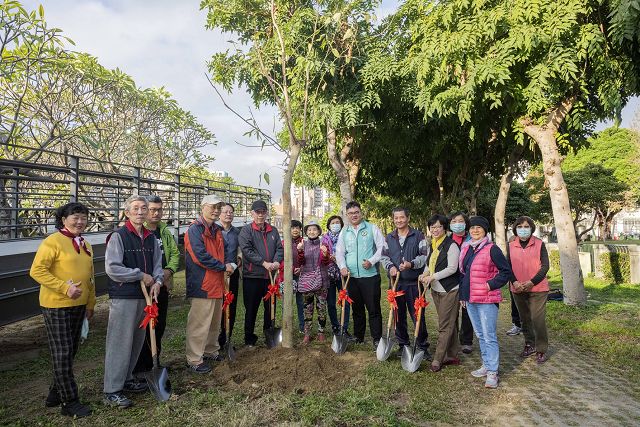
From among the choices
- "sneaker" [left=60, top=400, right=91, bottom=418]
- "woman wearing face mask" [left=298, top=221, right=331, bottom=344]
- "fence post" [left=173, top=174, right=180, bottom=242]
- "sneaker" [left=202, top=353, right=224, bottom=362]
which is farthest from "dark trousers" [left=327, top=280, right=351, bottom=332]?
"fence post" [left=173, top=174, right=180, bottom=242]

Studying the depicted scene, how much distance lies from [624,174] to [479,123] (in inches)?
974

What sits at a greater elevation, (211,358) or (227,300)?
(227,300)

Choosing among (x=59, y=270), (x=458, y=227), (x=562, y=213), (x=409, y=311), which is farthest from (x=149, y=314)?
(x=562, y=213)

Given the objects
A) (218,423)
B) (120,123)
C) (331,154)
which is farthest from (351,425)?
(120,123)

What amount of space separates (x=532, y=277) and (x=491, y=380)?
4.80 feet

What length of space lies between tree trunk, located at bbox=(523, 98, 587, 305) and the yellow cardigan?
795cm

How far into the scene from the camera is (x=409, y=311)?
17.2 feet

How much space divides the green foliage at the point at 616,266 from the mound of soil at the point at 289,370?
40.1 feet

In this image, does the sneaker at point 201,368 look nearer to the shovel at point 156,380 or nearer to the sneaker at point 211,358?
the sneaker at point 211,358

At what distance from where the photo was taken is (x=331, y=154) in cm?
1201

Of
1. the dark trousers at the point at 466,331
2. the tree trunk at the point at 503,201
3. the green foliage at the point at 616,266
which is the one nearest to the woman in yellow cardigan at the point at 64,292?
the dark trousers at the point at 466,331

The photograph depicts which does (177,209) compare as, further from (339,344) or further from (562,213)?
(562,213)

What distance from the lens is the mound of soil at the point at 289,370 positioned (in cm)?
411

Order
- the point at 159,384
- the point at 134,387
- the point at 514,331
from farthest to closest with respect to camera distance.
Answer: the point at 514,331 < the point at 134,387 < the point at 159,384
